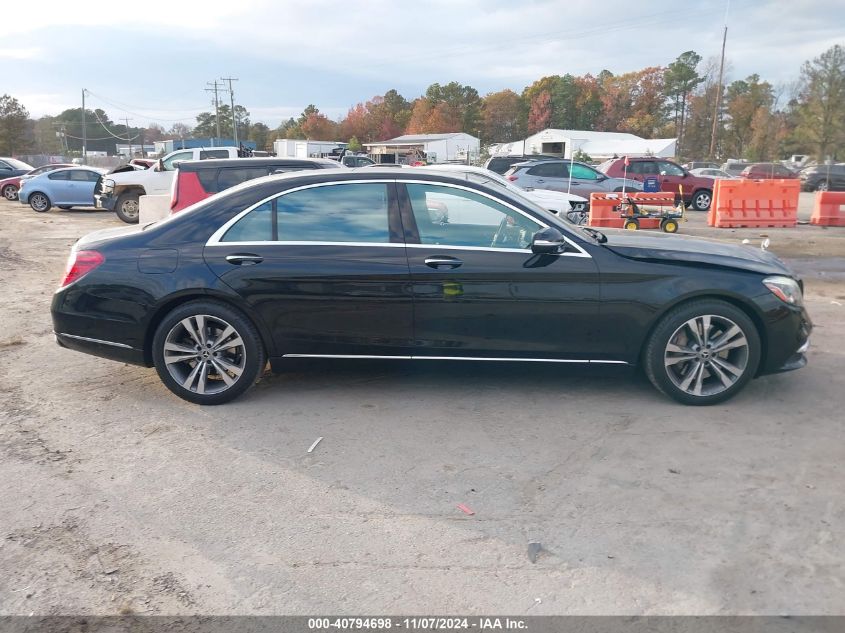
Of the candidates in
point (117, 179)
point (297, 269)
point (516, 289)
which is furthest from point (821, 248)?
point (117, 179)

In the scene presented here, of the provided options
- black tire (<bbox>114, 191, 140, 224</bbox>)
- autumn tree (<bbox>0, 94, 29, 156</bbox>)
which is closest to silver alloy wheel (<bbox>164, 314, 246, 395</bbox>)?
black tire (<bbox>114, 191, 140, 224</bbox>)

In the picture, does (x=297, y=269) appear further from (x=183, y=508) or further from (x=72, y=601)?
(x=72, y=601)

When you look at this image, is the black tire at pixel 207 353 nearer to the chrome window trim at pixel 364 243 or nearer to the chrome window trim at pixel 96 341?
the chrome window trim at pixel 96 341

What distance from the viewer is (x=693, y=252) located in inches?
196

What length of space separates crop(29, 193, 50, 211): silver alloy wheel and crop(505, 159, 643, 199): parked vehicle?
14.4 m

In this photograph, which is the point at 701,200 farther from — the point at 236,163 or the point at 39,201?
the point at 39,201

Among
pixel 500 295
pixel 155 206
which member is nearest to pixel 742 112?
pixel 155 206

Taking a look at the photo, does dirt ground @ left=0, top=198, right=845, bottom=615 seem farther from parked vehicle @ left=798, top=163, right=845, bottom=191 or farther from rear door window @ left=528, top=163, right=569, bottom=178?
parked vehicle @ left=798, top=163, right=845, bottom=191

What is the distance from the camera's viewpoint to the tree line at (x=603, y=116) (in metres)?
58.8

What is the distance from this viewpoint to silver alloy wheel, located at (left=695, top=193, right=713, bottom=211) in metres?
22.7

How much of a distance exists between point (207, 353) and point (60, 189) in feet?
66.1

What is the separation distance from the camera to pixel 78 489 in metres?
3.82

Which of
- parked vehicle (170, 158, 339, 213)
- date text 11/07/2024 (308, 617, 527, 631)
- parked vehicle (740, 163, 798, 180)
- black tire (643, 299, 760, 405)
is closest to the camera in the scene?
date text 11/07/2024 (308, 617, 527, 631)

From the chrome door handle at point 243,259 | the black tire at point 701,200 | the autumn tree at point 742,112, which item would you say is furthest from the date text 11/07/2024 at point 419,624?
the autumn tree at point 742,112
